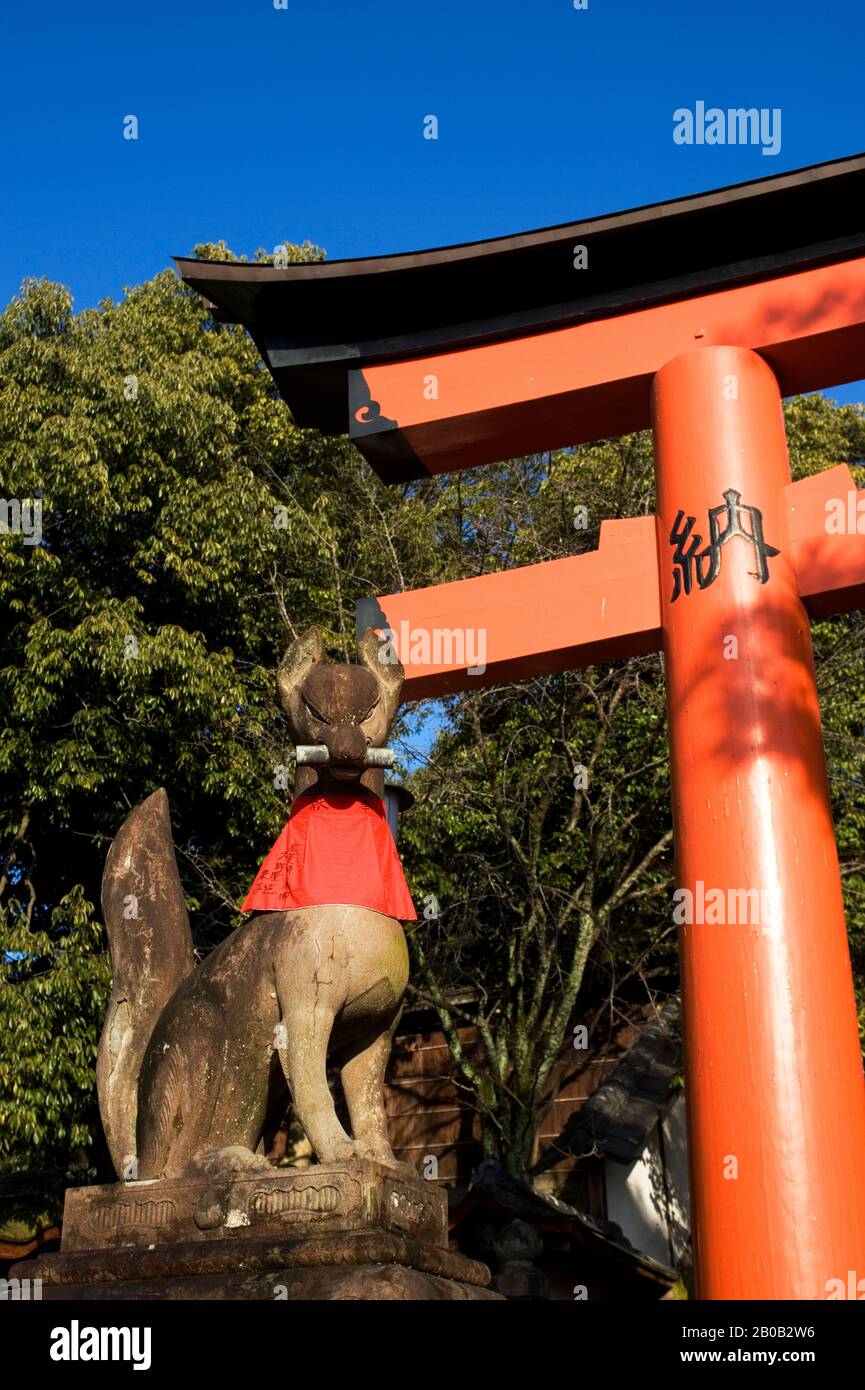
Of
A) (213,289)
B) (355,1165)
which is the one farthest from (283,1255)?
(213,289)

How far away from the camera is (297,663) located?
428 cm

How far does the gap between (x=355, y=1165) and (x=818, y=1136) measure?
1542mm

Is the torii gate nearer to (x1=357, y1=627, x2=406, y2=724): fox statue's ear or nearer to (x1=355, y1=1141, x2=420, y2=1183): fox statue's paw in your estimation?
(x1=357, y1=627, x2=406, y2=724): fox statue's ear

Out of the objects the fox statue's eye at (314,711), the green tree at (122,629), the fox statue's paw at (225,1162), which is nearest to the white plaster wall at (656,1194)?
the green tree at (122,629)

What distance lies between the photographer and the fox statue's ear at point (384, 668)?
430cm

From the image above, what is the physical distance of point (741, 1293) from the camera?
4012 mm

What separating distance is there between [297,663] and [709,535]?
1.71m

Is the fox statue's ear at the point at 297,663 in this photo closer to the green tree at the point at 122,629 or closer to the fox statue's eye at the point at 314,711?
the fox statue's eye at the point at 314,711

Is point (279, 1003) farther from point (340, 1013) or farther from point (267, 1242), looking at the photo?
point (267, 1242)

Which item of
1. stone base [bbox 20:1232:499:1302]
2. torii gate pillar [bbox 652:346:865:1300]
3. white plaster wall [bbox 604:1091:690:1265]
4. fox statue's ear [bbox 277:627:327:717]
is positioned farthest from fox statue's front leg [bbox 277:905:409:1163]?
white plaster wall [bbox 604:1091:690:1265]

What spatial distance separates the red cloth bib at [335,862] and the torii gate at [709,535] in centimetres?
113

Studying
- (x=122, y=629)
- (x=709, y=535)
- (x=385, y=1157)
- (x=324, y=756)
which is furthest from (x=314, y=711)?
(x=122, y=629)

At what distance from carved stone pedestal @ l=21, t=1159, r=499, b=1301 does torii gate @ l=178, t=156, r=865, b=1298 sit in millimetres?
1119
